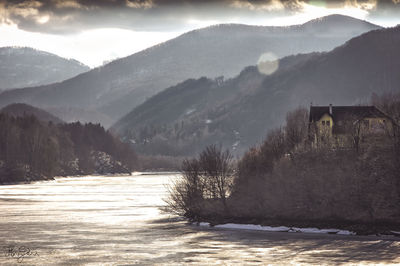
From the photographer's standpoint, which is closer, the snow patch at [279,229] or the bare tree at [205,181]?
the snow patch at [279,229]

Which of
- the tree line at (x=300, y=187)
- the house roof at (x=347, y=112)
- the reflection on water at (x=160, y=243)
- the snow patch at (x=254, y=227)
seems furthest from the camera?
the house roof at (x=347, y=112)

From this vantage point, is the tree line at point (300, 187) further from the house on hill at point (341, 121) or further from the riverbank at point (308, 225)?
the house on hill at point (341, 121)

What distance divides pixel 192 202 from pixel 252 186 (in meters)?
8.67

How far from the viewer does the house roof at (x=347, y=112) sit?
456 ft

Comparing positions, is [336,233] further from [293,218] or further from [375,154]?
[375,154]

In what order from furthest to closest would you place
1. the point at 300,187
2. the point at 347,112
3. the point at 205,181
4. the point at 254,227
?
the point at 347,112
the point at 205,181
the point at 300,187
the point at 254,227

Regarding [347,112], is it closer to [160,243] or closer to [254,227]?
[254,227]

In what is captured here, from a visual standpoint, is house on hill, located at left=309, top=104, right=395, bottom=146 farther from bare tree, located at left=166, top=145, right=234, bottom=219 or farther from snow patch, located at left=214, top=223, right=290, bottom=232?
snow patch, located at left=214, top=223, right=290, bottom=232

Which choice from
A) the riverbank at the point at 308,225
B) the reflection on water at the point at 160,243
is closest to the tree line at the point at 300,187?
the riverbank at the point at 308,225

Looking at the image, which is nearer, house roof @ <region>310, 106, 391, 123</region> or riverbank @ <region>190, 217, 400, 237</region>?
riverbank @ <region>190, 217, 400, 237</region>

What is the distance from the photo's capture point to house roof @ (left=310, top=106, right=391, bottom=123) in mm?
138875

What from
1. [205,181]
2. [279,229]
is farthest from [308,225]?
[205,181]

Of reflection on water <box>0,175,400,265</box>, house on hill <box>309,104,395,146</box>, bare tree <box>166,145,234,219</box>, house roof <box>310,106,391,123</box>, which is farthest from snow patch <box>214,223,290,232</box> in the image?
house roof <box>310,106,391,123</box>

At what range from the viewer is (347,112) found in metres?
144
